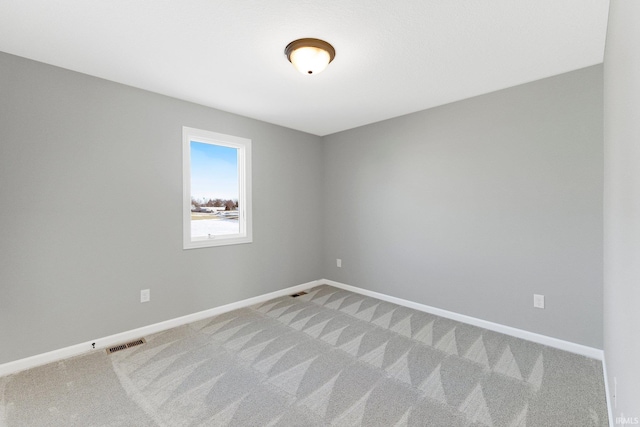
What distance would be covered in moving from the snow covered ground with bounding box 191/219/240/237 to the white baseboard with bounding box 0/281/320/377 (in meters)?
0.93

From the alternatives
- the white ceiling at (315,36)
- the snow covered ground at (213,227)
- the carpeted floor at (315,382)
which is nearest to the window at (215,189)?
the snow covered ground at (213,227)

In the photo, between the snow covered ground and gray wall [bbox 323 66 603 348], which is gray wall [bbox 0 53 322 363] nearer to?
the snow covered ground

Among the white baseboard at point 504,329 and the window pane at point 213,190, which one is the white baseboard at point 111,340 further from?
the white baseboard at point 504,329

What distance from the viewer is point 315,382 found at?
2.10m

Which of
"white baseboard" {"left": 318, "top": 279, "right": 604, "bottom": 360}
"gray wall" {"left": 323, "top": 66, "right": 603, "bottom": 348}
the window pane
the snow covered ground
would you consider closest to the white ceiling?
"gray wall" {"left": 323, "top": 66, "right": 603, "bottom": 348}

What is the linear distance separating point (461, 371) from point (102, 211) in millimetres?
3449

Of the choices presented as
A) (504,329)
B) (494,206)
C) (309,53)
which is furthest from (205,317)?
(494,206)

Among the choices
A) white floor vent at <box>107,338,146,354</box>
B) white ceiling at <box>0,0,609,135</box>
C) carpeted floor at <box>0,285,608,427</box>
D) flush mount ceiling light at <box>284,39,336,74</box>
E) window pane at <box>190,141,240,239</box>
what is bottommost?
carpeted floor at <box>0,285,608,427</box>

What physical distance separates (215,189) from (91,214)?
1.30m

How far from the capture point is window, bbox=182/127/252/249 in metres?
3.24

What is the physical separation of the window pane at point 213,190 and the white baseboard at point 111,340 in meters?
0.93

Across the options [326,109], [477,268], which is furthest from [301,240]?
[477,268]

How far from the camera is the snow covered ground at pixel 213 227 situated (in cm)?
339

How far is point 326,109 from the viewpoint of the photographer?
3.47 m
